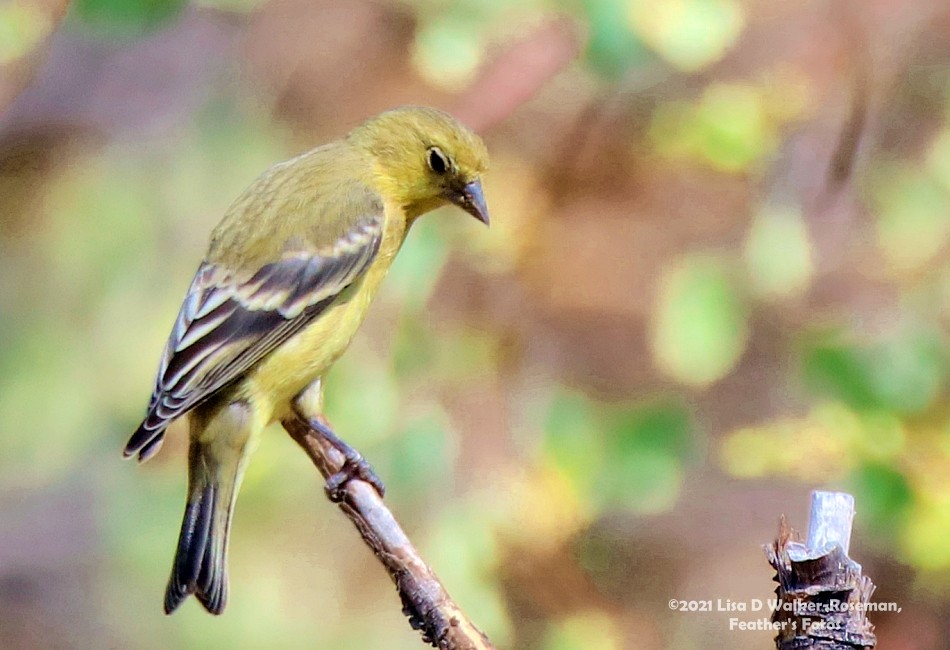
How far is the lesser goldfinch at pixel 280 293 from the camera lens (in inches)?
47.6

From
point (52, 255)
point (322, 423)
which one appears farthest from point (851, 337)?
point (52, 255)

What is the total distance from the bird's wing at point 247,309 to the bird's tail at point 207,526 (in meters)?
0.07

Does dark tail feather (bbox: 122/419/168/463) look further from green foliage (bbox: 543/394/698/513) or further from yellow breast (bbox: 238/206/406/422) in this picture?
green foliage (bbox: 543/394/698/513)

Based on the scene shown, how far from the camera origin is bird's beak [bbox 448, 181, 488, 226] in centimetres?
134

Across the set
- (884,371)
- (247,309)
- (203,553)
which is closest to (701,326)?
(884,371)

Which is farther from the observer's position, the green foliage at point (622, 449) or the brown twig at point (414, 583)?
the green foliage at point (622, 449)

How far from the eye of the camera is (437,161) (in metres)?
1.36

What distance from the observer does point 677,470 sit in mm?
A: 1856

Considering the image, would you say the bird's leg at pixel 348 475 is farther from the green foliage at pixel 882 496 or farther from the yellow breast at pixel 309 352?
the green foliage at pixel 882 496

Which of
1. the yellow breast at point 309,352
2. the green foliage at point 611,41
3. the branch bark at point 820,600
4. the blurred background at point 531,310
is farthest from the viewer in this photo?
the green foliage at point 611,41

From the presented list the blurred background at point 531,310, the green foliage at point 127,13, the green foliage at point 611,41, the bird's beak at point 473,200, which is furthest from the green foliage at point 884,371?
the green foliage at point 127,13

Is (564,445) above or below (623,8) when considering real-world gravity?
below

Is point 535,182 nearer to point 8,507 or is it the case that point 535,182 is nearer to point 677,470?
point 677,470

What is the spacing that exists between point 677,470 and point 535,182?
0.55 metres
